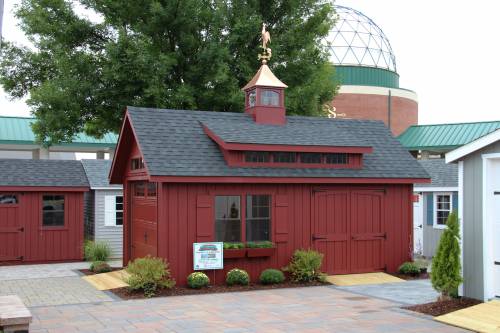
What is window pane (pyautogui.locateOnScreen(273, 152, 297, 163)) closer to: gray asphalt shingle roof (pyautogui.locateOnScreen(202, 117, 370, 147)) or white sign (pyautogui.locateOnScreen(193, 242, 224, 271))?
gray asphalt shingle roof (pyautogui.locateOnScreen(202, 117, 370, 147))

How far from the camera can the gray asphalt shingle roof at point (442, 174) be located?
71.9 feet

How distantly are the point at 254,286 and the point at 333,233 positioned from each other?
9.20 feet

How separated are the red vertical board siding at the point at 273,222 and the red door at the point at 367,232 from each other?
2.3 inches

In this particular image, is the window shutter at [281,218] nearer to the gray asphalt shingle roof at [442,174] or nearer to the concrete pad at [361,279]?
the concrete pad at [361,279]

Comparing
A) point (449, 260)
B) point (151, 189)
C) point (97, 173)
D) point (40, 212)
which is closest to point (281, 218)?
point (151, 189)

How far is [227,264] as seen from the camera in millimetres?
15000

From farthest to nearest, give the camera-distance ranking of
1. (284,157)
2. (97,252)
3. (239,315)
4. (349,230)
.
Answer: (97,252), (349,230), (284,157), (239,315)

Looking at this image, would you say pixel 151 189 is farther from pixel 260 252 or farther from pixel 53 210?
pixel 53 210

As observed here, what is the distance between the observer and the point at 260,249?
15.1 m

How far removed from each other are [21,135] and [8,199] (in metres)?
15.2

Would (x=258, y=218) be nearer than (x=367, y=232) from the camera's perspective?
Yes

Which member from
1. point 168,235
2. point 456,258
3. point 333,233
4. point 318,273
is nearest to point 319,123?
point 333,233

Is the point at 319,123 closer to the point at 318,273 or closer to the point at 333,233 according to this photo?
the point at 333,233

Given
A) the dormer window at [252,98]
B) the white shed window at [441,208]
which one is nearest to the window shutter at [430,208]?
the white shed window at [441,208]
